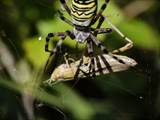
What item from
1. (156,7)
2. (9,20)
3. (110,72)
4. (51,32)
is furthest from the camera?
(156,7)

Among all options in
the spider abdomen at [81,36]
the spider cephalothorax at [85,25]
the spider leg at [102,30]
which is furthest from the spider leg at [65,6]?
the spider leg at [102,30]

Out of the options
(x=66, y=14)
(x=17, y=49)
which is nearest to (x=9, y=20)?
(x=17, y=49)

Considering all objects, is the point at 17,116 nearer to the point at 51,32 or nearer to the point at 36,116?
the point at 36,116

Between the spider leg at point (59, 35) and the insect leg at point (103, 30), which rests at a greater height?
the insect leg at point (103, 30)

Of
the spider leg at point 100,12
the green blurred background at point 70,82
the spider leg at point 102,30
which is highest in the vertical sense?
the spider leg at point 100,12

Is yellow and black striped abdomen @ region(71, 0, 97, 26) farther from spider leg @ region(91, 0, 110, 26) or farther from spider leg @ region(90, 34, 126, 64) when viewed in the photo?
spider leg @ region(90, 34, 126, 64)

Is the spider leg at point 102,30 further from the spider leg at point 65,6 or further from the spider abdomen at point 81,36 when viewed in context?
the spider leg at point 65,6

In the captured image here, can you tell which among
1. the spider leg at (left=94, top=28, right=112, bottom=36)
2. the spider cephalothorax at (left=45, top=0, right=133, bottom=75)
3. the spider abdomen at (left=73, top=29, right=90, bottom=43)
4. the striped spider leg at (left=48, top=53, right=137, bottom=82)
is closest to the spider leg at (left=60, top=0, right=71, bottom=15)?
the spider cephalothorax at (left=45, top=0, right=133, bottom=75)
